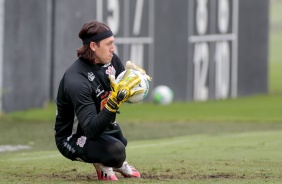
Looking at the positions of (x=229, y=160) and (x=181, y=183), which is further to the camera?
(x=229, y=160)

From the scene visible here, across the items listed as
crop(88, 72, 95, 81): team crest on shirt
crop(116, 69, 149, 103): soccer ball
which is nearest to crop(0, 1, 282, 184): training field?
crop(116, 69, 149, 103): soccer ball

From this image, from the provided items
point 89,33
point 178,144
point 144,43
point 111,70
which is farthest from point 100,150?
point 144,43

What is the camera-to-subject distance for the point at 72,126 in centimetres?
820

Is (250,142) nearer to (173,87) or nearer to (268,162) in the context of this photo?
(268,162)

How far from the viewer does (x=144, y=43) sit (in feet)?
67.4

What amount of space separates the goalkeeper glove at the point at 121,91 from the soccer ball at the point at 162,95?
41.0 ft

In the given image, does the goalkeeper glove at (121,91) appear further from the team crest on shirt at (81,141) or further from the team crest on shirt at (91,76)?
the team crest on shirt at (81,141)

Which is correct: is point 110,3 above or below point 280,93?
above

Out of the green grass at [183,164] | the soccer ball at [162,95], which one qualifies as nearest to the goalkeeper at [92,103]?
the green grass at [183,164]

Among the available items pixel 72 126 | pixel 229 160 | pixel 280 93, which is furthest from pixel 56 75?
pixel 72 126

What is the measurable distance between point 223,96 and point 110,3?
4.31m

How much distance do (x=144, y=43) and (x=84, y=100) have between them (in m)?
12.8

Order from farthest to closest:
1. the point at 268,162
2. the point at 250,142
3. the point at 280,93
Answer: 1. the point at 280,93
2. the point at 250,142
3. the point at 268,162

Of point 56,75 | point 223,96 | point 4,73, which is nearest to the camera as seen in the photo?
point 4,73
